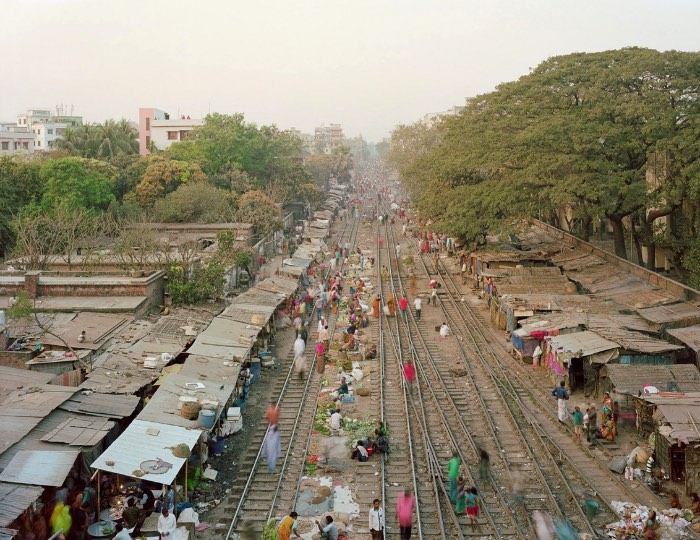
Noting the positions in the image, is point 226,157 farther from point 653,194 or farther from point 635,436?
point 635,436

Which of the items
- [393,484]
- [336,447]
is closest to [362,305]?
[336,447]

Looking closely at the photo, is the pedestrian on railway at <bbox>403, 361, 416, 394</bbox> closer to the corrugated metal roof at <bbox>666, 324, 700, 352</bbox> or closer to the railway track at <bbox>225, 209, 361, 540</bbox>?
the railway track at <bbox>225, 209, 361, 540</bbox>

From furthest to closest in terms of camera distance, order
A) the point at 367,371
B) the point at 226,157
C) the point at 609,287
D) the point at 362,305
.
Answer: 1. the point at 226,157
2. the point at 362,305
3. the point at 609,287
4. the point at 367,371

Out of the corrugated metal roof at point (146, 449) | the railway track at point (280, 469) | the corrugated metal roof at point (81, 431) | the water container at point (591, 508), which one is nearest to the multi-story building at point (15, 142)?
the railway track at point (280, 469)

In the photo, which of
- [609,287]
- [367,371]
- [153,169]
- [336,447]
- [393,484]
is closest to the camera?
[393,484]

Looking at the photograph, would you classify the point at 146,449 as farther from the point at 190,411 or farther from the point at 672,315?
the point at 672,315

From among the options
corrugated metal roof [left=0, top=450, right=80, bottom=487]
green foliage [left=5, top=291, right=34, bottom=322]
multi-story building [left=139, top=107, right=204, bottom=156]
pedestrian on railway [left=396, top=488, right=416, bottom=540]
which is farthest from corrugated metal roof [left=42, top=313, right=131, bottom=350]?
multi-story building [left=139, top=107, right=204, bottom=156]

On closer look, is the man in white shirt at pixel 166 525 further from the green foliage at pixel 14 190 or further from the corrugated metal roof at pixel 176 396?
the green foliage at pixel 14 190
